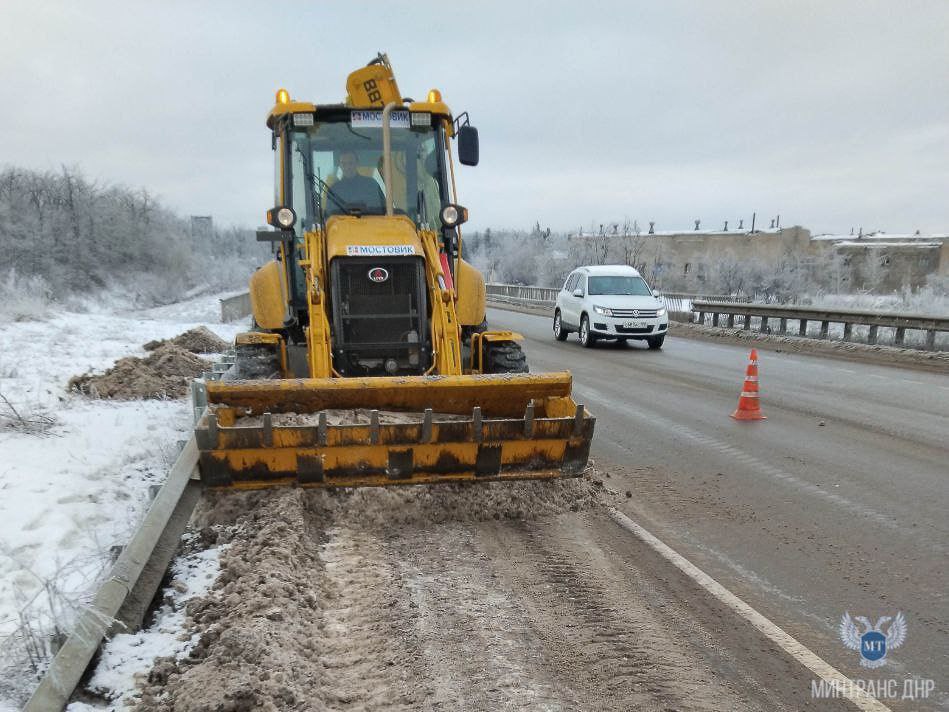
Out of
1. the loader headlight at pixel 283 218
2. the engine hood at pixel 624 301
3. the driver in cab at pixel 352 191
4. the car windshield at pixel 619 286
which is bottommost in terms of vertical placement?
the engine hood at pixel 624 301

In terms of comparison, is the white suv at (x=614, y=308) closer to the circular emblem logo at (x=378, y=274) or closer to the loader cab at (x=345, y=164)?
the loader cab at (x=345, y=164)

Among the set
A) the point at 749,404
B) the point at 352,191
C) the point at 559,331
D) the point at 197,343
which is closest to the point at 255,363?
the point at 352,191

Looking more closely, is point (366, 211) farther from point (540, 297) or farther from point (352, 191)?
point (540, 297)

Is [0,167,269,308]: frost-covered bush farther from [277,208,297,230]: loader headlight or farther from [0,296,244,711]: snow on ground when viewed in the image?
[277,208,297,230]: loader headlight

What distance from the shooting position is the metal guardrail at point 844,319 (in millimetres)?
15273

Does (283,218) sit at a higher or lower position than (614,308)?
higher

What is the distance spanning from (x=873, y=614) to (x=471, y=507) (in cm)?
257

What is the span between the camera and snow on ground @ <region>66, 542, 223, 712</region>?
2.76m

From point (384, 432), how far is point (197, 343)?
32.2ft

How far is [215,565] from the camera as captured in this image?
151 inches

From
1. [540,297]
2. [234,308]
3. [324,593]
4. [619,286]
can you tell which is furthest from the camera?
[540,297]

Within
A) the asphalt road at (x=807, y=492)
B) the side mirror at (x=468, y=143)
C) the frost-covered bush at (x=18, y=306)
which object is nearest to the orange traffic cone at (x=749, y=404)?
the asphalt road at (x=807, y=492)

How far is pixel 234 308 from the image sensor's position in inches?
863

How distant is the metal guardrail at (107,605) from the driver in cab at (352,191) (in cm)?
330
